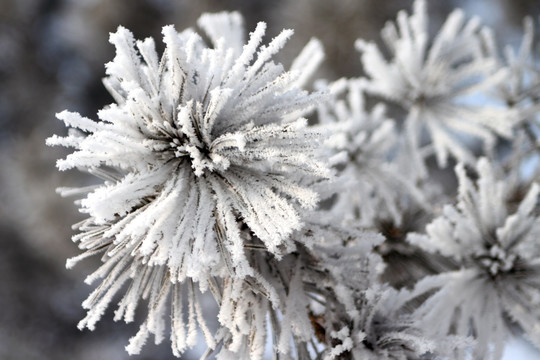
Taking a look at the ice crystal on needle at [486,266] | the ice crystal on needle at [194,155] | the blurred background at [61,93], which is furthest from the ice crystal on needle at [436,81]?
the blurred background at [61,93]

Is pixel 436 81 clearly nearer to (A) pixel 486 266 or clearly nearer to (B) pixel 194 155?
(A) pixel 486 266

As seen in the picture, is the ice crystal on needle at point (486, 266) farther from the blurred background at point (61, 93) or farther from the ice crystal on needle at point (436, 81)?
the blurred background at point (61, 93)

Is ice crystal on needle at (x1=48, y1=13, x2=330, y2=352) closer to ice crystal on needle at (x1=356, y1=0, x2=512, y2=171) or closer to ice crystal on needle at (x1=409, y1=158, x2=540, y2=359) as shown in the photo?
ice crystal on needle at (x1=409, y1=158, x2=540, y2=359)

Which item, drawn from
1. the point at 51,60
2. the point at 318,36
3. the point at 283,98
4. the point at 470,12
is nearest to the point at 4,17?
the point at 51,60

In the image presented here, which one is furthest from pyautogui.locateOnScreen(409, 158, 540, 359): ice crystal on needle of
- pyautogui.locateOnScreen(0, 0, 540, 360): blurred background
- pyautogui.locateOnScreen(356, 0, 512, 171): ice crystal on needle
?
pyautogui.locateOnScreen(0, 0, 540, 360): blurred background

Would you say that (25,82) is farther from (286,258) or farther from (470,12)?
(286,258)

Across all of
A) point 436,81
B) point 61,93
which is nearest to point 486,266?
point 436,81
